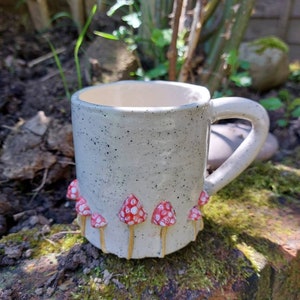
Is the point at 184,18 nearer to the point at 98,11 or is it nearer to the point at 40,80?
the point at 98,11

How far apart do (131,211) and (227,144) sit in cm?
54

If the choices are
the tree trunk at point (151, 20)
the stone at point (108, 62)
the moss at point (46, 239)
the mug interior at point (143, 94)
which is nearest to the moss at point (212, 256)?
the moss at point (46, 239)

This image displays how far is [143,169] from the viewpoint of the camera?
0.66 meters

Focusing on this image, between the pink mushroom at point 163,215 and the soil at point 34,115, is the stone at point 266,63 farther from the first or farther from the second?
the pink mushroom at point 163,215

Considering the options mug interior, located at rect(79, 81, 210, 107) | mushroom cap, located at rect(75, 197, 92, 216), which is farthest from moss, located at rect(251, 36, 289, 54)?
mushroom cap, located at rect(75, 197, 92, 216)

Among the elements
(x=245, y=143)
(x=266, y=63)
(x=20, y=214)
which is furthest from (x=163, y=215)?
(x=266, y=63)

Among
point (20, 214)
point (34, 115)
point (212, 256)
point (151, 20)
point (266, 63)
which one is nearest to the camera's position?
point (212, 256)

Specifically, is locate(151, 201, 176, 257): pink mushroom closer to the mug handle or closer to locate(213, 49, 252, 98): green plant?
the mug handle

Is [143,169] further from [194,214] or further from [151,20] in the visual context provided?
[151,20]

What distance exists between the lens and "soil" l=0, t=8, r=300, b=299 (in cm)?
94

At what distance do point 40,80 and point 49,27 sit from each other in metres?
0.44

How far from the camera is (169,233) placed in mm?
721

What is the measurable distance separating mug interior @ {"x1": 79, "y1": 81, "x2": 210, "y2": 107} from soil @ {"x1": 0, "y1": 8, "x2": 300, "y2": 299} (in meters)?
0.32

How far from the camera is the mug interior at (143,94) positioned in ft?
2.65
